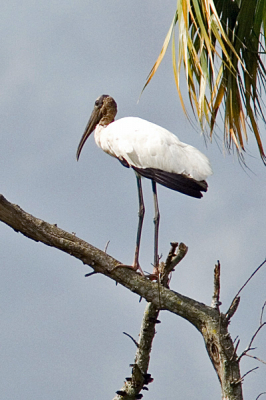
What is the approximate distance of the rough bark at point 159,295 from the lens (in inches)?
183

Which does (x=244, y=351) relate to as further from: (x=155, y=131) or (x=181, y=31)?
(x=181, y=31)

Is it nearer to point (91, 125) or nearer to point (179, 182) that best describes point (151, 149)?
point (179, 182)

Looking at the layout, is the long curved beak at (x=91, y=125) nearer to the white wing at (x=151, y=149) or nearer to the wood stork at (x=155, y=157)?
the wood stork at (x=155, y=157)

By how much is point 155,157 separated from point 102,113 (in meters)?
1.50

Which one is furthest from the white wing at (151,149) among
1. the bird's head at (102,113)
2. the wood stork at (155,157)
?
the bird's head at (102,113)

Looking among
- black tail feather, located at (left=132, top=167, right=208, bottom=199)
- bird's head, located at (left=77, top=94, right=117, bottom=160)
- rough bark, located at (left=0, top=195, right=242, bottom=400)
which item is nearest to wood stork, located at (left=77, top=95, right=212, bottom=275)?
black tail feather, located at (left=132, top=167, right=208, bottom=199)

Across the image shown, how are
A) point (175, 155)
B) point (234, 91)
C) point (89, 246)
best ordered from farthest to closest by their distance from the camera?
point (234, 91) < point (175, 155) < point (89, 246)

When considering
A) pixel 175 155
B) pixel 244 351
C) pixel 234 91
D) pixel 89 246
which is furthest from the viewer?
pixel 234 91

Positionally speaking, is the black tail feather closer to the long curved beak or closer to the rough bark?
the rough bark

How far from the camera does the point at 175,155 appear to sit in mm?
5855

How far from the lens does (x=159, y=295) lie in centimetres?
488

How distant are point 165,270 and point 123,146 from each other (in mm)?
1565

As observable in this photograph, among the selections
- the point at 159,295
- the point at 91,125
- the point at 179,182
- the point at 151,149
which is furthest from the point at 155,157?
the point at 91,125

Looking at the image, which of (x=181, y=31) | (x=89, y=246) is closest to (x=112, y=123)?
(x=181, y=31)
